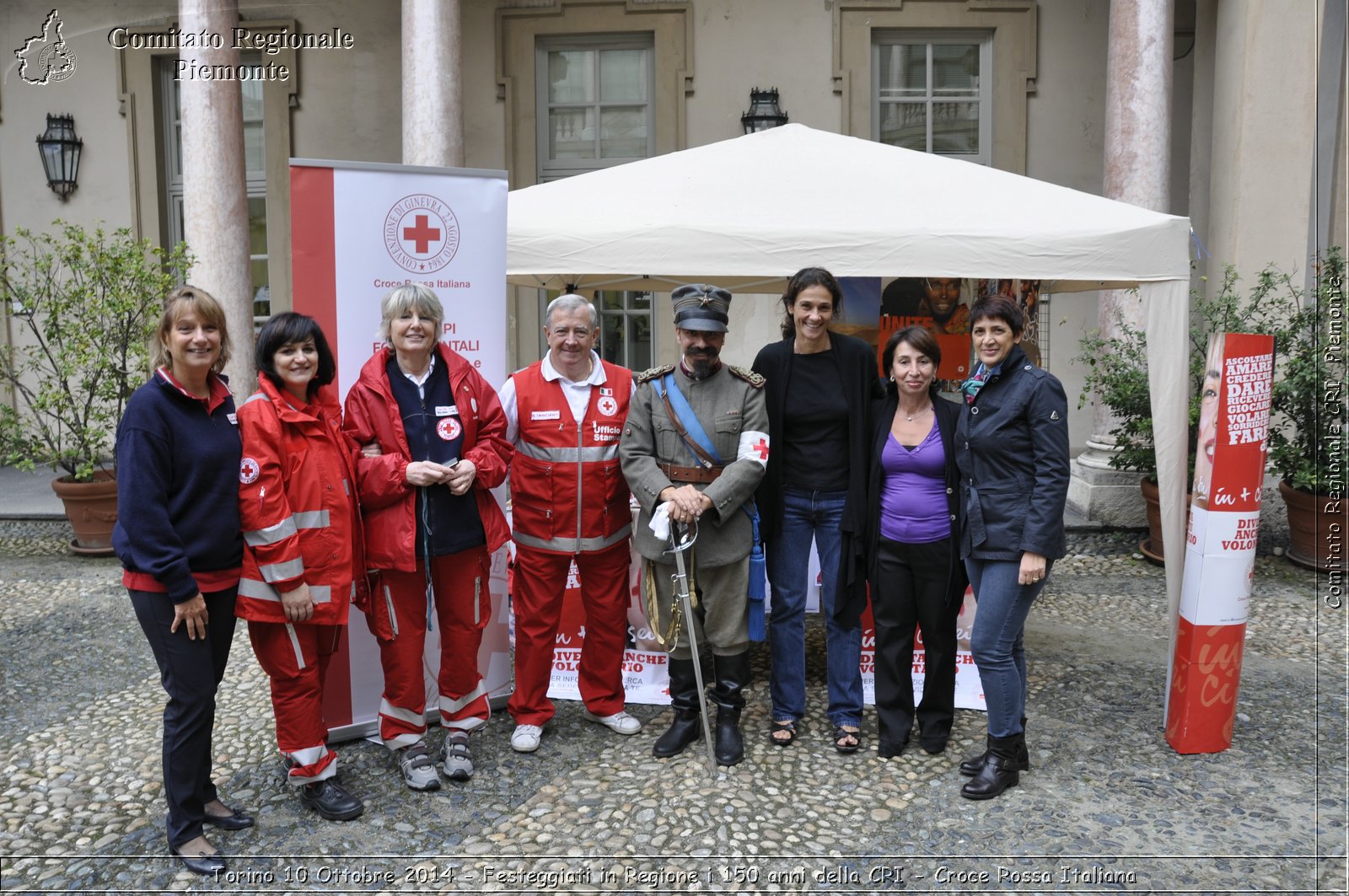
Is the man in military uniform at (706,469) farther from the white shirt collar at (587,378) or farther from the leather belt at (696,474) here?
the white shirt collar at (587,378)

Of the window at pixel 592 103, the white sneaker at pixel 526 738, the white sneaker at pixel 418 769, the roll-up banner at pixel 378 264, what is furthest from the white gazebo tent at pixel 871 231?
the window at pixel 592 103

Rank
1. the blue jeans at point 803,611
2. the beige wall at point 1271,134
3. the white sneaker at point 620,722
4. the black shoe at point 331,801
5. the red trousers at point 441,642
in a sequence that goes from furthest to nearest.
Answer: the beige wall at point 1271,134
the white sneaker at point 620,722
the blue jeans at point 803,611
the red trousers at point 441,642
the black shoe at point 331,801

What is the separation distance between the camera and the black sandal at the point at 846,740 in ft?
12.7

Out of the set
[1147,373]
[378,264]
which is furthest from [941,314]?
[378,264]

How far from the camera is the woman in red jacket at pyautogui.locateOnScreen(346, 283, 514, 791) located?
345 cm

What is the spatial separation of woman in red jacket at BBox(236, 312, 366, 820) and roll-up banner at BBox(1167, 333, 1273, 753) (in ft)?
10.4

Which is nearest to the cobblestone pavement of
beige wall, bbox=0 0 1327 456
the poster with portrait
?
the poster with portrait

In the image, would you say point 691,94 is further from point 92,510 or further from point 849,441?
point 849,441

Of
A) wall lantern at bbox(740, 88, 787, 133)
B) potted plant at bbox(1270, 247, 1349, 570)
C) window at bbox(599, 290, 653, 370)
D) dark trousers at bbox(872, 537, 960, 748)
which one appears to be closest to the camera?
dark trousers at bbox(872, 537, 960, 748)

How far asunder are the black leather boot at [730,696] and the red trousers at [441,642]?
93 cm

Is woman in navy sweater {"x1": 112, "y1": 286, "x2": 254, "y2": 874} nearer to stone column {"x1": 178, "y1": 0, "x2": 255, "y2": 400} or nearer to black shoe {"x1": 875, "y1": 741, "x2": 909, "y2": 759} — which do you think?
black shoe {"x1": 875, "y1": 741, "x2": 909, "y2": 759}

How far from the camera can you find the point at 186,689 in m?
2.96

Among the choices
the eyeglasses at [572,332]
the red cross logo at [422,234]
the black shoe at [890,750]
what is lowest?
the black shoe at [890,750]

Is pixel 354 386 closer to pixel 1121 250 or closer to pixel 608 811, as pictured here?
pixel 608 811
